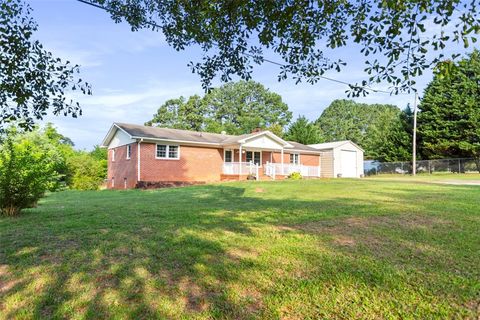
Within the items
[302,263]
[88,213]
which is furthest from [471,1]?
[88,213]

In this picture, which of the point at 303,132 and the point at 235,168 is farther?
the point at 303,132

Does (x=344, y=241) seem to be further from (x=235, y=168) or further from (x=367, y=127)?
(x=367, y=127)

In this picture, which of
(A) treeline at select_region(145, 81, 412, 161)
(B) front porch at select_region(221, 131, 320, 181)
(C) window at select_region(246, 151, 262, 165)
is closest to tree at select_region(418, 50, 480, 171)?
(A) treeline at select_region(145, 81, 412, 161)

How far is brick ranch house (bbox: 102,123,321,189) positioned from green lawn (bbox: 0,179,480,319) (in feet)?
47.0

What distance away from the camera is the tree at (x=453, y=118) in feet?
95.5

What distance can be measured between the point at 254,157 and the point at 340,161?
10.2 meters

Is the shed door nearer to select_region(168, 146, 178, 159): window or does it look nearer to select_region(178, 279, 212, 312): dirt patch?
select_region(168, 146, 178, 159): window

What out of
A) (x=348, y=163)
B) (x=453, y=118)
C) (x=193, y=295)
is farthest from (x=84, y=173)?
(x=453, y=118)

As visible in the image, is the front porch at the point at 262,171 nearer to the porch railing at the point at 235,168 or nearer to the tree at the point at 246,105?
the porch railing at the point at 235,168

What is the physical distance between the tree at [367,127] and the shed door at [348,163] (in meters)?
4.72

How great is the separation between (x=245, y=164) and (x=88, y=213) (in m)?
17.0

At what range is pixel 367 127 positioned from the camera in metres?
67.5

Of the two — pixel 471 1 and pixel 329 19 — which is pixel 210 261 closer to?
pixel 329 19

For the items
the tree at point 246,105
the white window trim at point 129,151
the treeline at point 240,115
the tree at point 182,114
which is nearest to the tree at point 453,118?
the treeline at point 240,115
